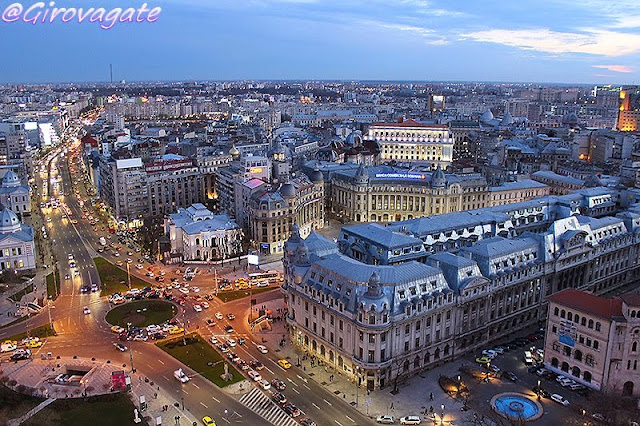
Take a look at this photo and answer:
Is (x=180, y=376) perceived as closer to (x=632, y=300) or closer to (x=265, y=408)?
(x=265, y=408)

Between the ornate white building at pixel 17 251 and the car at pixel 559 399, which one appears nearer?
the car at pixel 559 399

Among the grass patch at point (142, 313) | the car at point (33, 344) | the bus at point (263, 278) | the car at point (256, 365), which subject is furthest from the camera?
the bus at point (263, 278)

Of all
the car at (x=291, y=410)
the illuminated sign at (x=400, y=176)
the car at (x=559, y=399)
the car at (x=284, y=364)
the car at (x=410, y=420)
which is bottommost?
the car at (x=284, y=364)

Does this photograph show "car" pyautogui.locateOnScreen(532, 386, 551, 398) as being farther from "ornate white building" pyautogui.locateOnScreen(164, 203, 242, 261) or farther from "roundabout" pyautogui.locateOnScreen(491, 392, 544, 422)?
"ornate white building" pyautogui.locateOnScreen(164, 203, 242, 261)

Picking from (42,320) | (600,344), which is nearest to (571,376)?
(600,344)

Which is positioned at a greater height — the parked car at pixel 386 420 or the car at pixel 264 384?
the parked car at pixel 386 420

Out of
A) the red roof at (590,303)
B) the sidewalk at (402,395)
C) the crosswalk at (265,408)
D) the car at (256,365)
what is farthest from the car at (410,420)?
the red roof at (590,303)

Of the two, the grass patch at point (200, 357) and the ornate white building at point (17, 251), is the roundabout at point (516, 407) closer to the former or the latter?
the grass patch at point (200, 357)

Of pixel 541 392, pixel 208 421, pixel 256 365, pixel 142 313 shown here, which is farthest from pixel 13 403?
pixel 541 392
